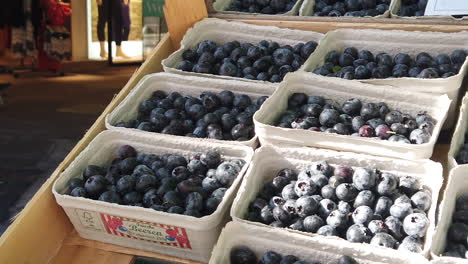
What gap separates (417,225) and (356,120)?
40cm

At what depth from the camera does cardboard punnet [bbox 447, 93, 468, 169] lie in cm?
135

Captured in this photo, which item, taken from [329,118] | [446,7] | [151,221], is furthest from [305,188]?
[446,7]

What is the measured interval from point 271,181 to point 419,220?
1.31 ft

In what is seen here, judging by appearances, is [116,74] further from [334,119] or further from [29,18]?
[334,119]

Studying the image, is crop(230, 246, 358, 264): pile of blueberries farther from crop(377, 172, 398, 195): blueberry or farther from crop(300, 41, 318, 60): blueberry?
crop(300, 41, 318, 60): blueberry

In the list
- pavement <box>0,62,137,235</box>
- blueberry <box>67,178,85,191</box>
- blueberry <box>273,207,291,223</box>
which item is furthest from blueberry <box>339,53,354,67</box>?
pavement <box>0,62,137,235</box>

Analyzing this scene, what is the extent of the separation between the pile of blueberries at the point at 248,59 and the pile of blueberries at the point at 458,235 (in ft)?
2.41

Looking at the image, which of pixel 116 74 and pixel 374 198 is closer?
pixel 374 198

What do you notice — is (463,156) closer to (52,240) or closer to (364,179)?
(364,179)

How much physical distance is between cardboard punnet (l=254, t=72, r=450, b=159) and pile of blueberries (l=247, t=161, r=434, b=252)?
0.07m

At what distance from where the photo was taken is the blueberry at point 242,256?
1.22 m

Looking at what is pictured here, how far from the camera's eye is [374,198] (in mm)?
1282

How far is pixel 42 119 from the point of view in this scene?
15.4 ft

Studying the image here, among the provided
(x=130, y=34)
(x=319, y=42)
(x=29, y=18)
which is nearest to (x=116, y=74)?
(x=130, y=34)
